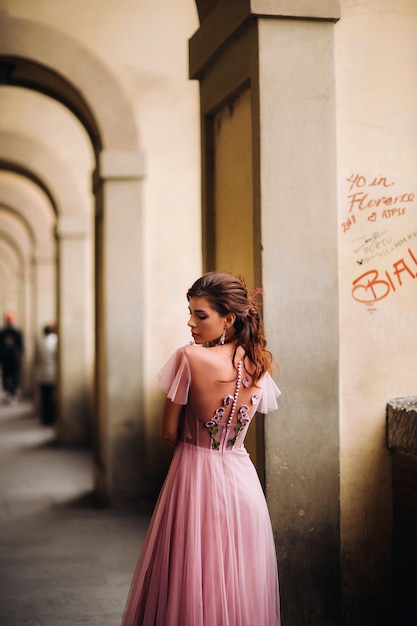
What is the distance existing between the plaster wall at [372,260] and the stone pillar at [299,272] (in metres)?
0.10

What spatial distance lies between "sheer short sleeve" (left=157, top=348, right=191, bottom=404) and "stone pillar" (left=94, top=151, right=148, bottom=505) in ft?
16.4

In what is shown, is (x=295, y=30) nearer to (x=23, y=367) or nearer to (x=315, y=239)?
(x=315, y=239)

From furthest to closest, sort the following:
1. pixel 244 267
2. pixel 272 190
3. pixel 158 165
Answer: pixel 158 165 → pixel 244 267 → pixel 272 190

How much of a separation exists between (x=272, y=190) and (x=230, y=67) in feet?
2.96

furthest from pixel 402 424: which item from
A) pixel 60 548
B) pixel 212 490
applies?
pixel 60 548

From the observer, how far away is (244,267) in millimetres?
4672

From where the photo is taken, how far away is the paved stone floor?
5.30 metres

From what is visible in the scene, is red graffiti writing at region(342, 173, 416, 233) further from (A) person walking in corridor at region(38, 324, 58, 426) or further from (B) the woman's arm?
(A) person walking in corridor at region(38, 324, 58, 426)

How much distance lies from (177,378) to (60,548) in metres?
3.95

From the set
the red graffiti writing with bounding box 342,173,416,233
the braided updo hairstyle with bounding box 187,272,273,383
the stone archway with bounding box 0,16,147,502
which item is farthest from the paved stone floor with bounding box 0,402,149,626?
the red graffiti writing with bounding box 342,173,416,233

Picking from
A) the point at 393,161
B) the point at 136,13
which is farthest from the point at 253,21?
the point at 136,13

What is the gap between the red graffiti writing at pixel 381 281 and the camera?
4.42 m

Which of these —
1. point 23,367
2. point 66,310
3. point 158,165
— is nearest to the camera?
point 158,165

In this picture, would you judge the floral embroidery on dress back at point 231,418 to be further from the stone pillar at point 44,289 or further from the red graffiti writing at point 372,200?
the stone pillar at point 44,289
